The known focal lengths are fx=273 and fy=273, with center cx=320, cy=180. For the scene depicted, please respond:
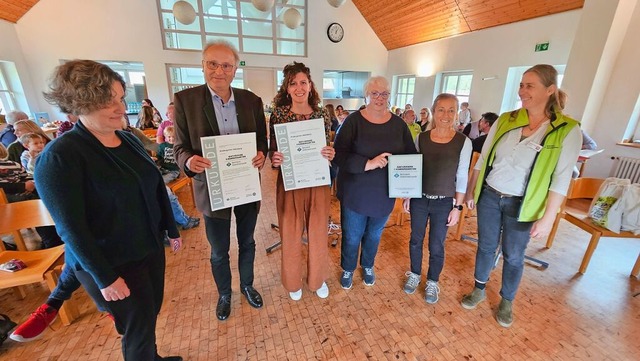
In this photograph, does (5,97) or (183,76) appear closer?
(5,97)

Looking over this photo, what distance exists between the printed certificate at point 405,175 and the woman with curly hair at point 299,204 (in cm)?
41

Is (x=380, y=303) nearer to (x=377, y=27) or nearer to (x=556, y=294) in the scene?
(x=556, y=294)

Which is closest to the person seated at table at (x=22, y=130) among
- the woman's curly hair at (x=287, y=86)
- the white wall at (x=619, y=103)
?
the woman's curly hair at (x=287, y=86)

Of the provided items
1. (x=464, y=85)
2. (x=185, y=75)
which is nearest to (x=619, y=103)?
(x=464, y=85)

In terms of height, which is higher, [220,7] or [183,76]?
[220,7]

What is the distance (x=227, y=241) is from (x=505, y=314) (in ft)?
6.40

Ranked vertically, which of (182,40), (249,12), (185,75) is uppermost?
(249,12)

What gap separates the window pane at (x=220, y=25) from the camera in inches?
316

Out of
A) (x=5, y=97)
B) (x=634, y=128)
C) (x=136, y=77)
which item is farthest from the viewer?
(x=136, y=77)

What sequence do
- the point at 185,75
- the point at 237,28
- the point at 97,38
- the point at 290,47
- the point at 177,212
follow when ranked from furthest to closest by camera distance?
the point at 290,47 → the point at 185,75 → the point at 237,28 → the point at 97,38 → the point at 177,212

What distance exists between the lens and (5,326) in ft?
5.54

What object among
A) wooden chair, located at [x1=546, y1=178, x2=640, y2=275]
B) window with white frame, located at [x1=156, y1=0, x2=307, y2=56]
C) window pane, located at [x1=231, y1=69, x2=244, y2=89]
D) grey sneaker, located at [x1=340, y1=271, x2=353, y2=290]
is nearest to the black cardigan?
grey sneaker, located at [x1=340, y1=271, x2=353, y2=290]

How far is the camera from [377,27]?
8930 mm

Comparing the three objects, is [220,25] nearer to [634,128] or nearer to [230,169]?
[230,169]
